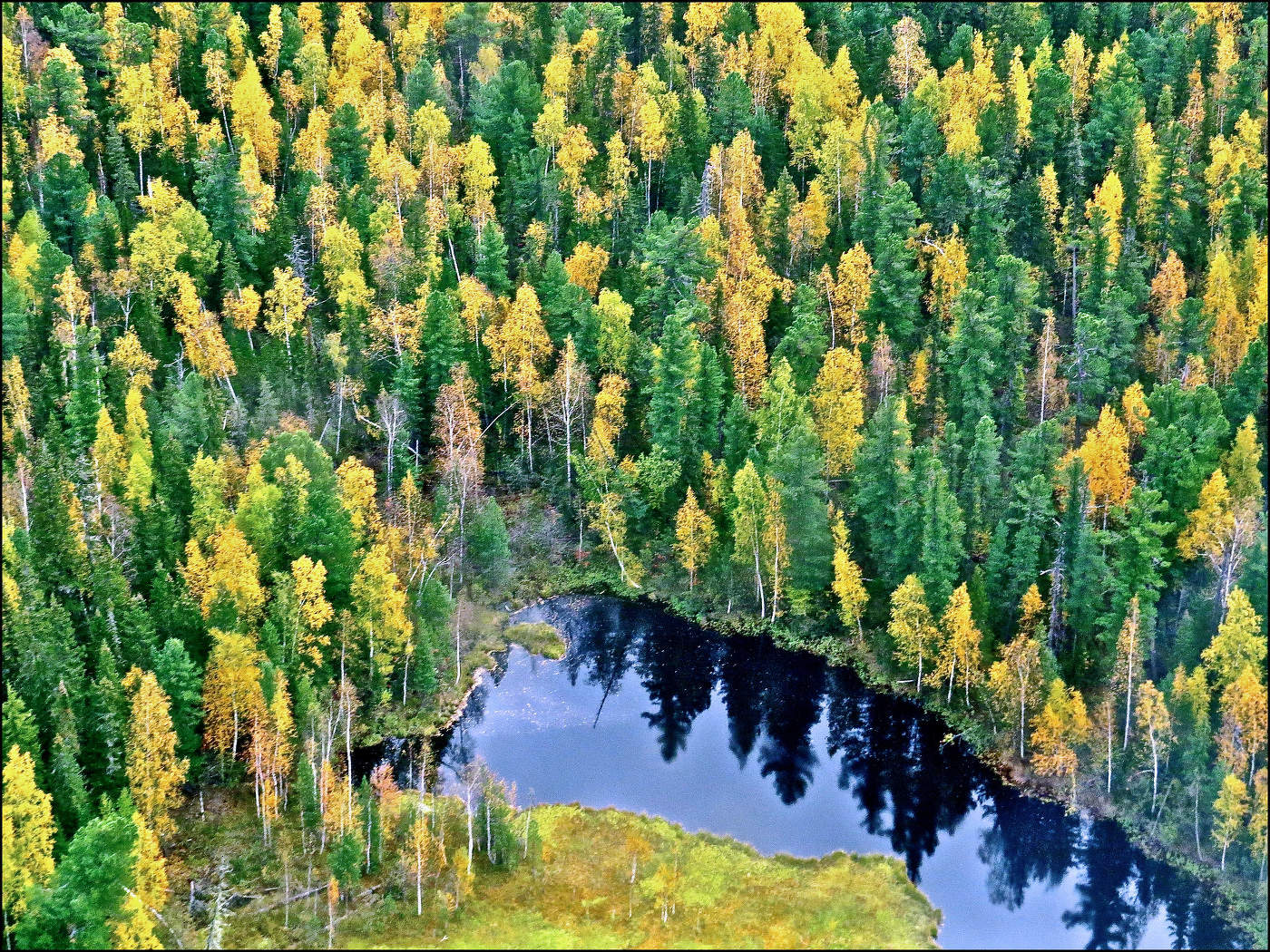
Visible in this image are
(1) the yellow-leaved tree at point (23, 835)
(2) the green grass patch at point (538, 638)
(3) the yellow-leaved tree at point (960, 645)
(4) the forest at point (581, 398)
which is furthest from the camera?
(2) the green grass patch at point (538, 638)

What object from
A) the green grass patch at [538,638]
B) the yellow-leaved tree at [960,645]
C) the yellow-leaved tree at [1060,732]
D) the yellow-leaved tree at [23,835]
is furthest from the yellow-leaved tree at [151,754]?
the yellow-leaved tree at [1060,732]

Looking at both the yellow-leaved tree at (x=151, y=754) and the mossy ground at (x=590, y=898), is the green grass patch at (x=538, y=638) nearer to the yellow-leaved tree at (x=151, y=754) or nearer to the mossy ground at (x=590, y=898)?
the mossy ground at (x=590, y=898)

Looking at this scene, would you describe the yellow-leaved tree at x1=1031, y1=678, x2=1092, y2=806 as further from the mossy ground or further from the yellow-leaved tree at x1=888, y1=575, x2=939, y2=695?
the mossy ground

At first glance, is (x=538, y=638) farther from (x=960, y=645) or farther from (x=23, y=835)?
(x=23, y=835)

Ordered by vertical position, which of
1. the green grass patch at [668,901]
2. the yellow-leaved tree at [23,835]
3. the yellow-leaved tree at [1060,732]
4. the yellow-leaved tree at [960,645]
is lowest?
the green grass patch at [668,901]

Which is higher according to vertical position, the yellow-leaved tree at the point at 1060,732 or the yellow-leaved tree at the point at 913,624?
the yellow-leaved tree at the point at 913,624

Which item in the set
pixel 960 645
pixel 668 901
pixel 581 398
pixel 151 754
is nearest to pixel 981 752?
pixel 960 645
